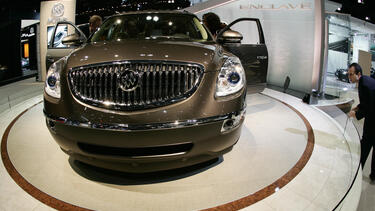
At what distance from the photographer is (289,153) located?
241 centimetres

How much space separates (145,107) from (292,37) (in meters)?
4.99

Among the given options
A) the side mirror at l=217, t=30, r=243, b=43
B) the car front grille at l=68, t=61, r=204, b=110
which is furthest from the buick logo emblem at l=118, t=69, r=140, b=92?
the side mirror at l=217, t=30, r=243, b=43

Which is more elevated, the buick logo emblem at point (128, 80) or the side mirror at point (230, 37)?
the side mirror at point (230, 37)

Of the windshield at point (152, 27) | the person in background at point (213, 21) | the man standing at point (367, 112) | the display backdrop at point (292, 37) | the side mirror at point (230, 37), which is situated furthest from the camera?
the display backdrop at point (292, 37)

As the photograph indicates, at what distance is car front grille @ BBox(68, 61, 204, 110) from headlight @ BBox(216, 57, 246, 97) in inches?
6.6

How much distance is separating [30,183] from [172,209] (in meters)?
1.13

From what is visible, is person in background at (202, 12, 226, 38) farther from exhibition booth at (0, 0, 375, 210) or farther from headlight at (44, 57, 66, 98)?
headlight at (44, 57, 66, 98)

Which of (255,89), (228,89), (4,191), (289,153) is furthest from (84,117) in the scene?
(255,89)

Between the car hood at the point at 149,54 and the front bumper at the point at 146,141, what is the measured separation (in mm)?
414

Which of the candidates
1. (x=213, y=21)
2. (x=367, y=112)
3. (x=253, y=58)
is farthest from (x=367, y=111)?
(x=213, y=21)

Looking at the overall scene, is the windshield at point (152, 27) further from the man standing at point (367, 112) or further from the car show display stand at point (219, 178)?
the man standing at point (367, 112)

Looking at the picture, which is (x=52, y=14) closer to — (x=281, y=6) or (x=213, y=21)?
(x=213, y=21)

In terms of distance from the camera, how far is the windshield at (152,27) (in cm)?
270

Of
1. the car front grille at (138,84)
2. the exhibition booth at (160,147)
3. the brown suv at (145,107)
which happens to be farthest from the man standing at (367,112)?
the car front grille at (138,84)
